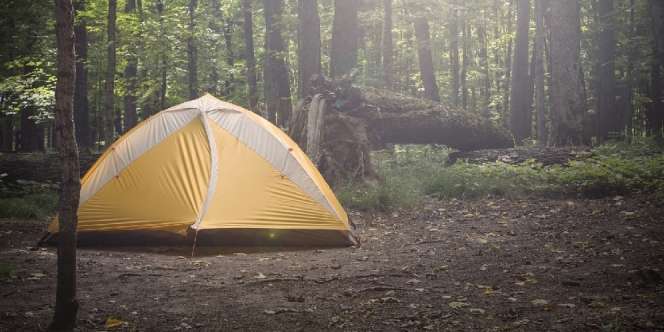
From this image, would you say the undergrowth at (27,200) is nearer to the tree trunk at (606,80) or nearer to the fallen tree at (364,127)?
the fallen tree at (364,127)

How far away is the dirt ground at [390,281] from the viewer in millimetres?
4480

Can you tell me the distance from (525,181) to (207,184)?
21.2 feet

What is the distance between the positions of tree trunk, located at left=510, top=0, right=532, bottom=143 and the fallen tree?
23.2 feet

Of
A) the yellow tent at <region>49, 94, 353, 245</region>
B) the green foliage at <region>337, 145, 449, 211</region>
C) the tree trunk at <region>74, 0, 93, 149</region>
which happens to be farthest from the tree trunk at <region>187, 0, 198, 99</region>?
the yellow tent at <region>49, 94, 353, 245</region>

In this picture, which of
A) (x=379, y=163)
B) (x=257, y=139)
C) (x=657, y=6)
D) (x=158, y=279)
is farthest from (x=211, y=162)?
(x=657, y=6)

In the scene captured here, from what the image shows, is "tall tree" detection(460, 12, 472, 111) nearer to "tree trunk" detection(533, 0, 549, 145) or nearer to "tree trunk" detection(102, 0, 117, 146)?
"tree trunk" detection(533, 0, 549, 145)

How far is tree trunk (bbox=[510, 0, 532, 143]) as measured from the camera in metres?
20.7

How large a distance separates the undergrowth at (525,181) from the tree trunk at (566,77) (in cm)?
131

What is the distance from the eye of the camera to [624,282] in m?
5.13

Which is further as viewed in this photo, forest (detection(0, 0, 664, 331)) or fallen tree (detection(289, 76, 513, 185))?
fallen tree (detection(289, 76, 513, 185))

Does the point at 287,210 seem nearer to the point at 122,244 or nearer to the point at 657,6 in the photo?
the point at 122,244

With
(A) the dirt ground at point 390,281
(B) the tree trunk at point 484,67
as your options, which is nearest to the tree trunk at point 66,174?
(A) the dirt ground at point 390,281

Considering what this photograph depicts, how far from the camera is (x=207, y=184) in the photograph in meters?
7.76

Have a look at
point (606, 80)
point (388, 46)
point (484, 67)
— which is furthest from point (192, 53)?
point (484, 67)
